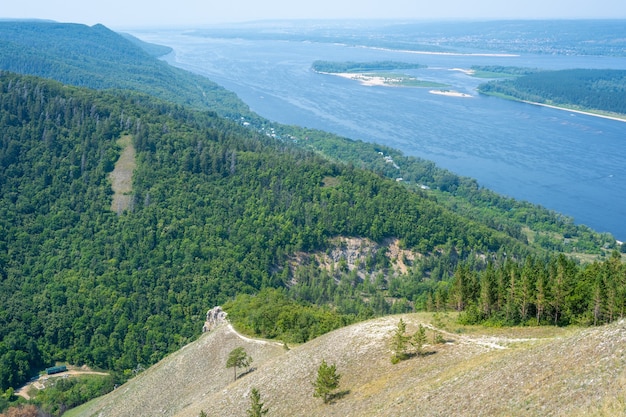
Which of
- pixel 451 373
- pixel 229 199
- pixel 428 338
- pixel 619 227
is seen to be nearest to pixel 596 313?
pixel 428 338

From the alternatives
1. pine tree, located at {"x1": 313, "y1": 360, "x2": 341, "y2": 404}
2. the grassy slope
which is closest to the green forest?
the grassy slope

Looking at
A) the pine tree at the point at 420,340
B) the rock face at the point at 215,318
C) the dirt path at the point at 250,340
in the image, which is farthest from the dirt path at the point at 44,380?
the pine tree at the point at 420,340

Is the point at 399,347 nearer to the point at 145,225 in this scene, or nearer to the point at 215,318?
the point at 215,318

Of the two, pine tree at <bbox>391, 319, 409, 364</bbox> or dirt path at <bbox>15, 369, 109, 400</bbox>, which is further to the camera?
dirt path at <bbox>15, 369, 109, 400</bbox>

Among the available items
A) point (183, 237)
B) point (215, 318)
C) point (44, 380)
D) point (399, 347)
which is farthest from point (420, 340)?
point (183, 237)

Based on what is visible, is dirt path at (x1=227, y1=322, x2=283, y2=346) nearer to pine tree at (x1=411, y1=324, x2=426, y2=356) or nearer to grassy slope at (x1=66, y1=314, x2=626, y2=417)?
grassy slope at (x1=66, y1=314, x2=626, y2=417)
